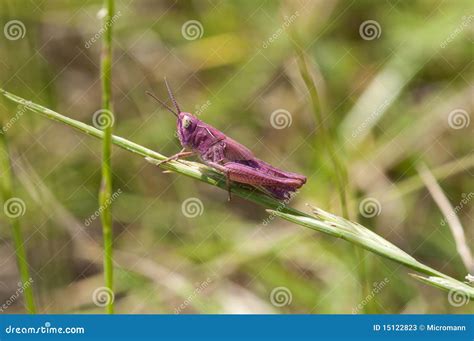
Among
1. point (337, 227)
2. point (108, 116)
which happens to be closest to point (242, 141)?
point (337, 227)

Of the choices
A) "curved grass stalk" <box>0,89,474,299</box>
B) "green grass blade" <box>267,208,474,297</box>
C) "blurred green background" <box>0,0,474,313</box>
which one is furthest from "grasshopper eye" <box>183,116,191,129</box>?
"blurred green background" <box>0,0,474,313</box>

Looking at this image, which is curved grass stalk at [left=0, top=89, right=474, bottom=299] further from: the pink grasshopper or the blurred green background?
the blurred green background

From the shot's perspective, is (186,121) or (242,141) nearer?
(186,121)

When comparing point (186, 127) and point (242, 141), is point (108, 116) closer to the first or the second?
point (186, 127)

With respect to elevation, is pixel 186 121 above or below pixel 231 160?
above

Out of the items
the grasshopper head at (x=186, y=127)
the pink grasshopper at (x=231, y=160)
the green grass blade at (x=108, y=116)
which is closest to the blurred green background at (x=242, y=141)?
the pink grasshopper at (x=231, y=160)

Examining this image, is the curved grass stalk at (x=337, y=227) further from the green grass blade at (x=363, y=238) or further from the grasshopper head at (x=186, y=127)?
the grasshopper head at (x=186, y=127)
